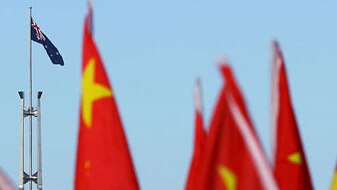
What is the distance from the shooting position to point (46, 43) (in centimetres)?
4616

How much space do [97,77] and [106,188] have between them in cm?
140

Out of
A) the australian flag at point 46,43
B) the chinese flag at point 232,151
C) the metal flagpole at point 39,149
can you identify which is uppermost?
the australian flag at point 46,43

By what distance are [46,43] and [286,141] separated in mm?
28721

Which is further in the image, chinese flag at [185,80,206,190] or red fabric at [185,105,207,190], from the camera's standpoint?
chinese flag at [185,80,206,190]

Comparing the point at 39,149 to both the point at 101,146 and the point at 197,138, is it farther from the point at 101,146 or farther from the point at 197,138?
the point at 101,146

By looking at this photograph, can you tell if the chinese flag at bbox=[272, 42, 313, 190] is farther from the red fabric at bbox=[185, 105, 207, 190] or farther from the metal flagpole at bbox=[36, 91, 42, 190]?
the metal flagpole at bbox=[36, 91, 42, 190]

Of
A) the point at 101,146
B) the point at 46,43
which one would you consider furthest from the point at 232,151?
the point at 46,43

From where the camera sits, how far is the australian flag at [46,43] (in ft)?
150

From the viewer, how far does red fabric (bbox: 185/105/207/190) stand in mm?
19516

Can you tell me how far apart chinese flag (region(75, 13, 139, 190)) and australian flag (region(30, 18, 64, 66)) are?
2901cm

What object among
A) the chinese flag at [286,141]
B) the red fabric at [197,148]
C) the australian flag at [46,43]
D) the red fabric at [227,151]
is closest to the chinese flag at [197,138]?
the red fabric at [197,148]

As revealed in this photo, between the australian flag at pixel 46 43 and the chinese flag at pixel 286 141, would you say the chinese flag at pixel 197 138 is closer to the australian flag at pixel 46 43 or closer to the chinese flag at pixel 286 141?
the chinese flag at pixel 286 141

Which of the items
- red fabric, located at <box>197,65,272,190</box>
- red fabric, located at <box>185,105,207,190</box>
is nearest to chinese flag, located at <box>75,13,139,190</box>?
red fabric, located at <box>197,65,272,190</box>

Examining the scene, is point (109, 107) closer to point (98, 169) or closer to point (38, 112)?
point (98, 169)
